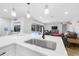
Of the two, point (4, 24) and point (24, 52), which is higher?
point (4, 24)

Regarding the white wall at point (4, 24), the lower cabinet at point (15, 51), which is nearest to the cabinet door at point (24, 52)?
the lower cabinet at point (15, 51)

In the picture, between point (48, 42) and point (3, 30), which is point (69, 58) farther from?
point (3, 30)

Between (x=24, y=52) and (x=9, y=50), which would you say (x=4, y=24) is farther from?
(x=24, y=52)

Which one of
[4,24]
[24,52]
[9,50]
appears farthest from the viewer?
[4,24]

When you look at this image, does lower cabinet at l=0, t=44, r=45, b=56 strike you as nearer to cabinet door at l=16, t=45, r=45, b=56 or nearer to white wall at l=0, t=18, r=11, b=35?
cabinet door at l=16, t=45, r=45, b=56

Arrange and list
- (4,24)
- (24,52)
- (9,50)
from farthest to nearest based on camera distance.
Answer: (4,24)
(9,50)
(24,52)

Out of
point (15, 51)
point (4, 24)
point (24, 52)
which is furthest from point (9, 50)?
point (4, 24)

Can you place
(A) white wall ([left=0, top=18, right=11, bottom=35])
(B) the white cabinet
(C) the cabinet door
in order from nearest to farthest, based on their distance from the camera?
1. (C) the cabinet door
2. (B) the white cabinet
3. (A) white wall ([left=0, top=18, right=11, bottom=35])

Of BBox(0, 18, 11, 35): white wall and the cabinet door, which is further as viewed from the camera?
BBox(0, 18, 11, 35): white wall

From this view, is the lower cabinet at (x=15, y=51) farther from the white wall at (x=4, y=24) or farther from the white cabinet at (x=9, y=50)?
the white wall at (x=4, y=24)

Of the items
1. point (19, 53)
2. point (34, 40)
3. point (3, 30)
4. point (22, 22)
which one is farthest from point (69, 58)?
point (3, 30)

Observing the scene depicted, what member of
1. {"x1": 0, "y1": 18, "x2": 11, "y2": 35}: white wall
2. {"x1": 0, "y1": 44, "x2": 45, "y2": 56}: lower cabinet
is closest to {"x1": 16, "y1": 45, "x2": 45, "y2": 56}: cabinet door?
{"x1": 0, "y1": 44, "x2": 45, "y2": 56}: lower cabinet

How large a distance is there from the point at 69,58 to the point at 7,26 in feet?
23.3

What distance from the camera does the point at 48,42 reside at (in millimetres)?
1791
